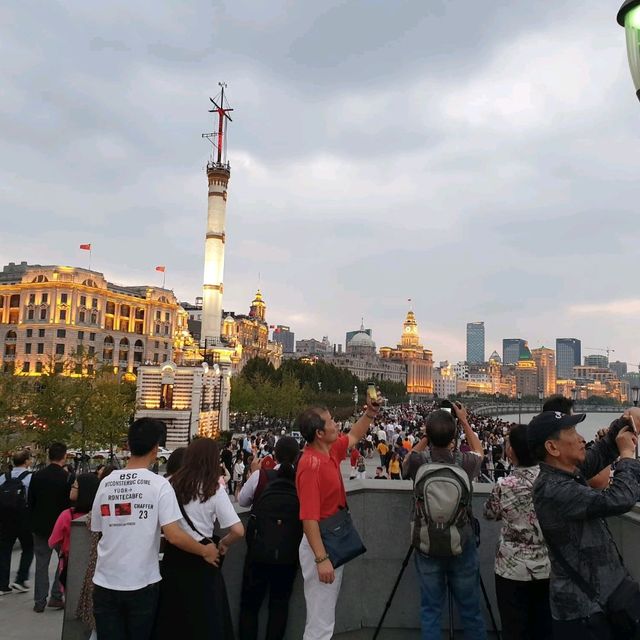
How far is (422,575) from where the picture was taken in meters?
4.76

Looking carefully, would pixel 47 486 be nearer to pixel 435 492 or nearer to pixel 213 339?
pixel 435 492

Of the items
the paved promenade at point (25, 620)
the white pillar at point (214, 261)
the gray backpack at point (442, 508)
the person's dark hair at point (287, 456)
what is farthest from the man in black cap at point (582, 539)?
the white pillar at point (214, 261)

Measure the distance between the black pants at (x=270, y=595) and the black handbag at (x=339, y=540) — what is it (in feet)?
1.85

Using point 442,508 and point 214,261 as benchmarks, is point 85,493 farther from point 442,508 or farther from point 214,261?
point 214,261

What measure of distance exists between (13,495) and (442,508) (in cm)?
668

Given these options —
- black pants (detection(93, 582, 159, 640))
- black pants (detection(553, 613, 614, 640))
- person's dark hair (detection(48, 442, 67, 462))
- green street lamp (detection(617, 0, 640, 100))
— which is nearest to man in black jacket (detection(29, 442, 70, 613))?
person's dark hair (detection(48, 442, 67, 462))

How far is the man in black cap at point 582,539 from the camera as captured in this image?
3.39m

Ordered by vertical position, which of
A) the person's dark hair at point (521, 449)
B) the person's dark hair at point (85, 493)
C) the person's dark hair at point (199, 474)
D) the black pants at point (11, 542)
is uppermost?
the person's dark hair at point (521, 449)

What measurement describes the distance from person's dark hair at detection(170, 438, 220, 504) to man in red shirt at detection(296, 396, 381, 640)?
692 millimetres

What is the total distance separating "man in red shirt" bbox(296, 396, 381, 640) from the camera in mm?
4531

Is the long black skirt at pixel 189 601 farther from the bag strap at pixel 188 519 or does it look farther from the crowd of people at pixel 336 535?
the bag strap at pixel 188 519

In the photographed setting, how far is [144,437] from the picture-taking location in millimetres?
4336

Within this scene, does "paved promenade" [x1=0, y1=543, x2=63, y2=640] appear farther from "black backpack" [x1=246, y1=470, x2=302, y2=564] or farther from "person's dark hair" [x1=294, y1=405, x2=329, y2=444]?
"person's dark hair" [x1=294, y1=405, x2=329, y2=444]

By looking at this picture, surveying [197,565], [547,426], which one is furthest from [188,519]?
[547,426]
